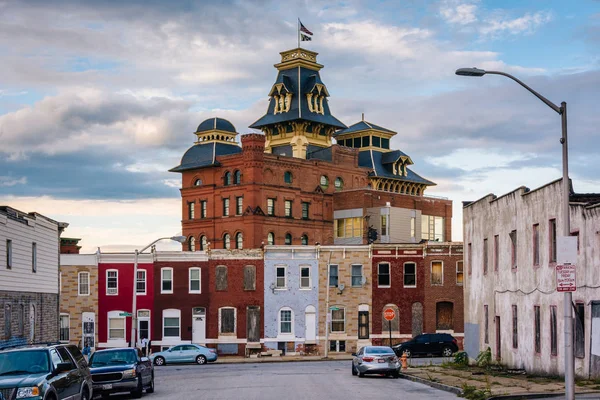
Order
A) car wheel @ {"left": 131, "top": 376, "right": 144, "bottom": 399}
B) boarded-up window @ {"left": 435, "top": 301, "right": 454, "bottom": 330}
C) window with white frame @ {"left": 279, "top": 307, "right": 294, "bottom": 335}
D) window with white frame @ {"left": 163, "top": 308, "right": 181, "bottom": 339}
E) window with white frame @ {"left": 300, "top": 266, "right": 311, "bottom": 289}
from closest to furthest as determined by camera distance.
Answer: car wheel @ {"left": 131, "top": 376, "right": 144, "bottom": 399}, window with white frame @ {"left": 163, "top": 308, "right": 181, "bottom": 339}, boarded-up window @ {"left": 435, "top": 301, "right": 454, "bottom": 330}, window with white frame @ {"left": 279, "top": 307, "right": 294, "bottom": 335}, window with white frame @ {"left": 300, "top": 266, "right": 311, "bottom": 289}

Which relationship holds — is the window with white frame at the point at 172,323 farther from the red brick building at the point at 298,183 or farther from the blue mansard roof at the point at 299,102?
the blue mansard roof at the point at 299,102

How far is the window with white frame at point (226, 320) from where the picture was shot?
73.4 m

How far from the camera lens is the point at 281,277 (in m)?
74.0

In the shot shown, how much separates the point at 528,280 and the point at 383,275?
35141mm

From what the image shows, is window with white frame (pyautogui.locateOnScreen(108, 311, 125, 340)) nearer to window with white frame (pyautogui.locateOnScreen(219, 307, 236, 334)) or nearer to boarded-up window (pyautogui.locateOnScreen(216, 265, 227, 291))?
window with white frame (pyautogui.locateOnScreen(219, 307, 236, 334))

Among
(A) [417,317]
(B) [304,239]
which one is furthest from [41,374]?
(B) [304,239]

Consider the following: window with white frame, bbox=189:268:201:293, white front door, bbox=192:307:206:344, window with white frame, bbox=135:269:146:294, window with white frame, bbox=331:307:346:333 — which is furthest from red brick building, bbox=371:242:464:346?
→ window with white frame, bbox=135:269:146:294

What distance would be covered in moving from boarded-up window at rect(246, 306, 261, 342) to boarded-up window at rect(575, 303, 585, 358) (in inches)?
1681

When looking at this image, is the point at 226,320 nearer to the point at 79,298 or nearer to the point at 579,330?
the point at 79,298

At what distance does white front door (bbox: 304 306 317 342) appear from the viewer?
242 feet

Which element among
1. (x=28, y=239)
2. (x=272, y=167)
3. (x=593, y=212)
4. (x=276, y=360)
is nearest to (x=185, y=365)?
(x=276, y=360)

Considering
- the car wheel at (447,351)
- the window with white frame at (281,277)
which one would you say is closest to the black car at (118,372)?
the car wheel at (447,351)

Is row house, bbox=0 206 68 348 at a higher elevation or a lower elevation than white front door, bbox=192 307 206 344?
higher

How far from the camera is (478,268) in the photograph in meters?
47.9
